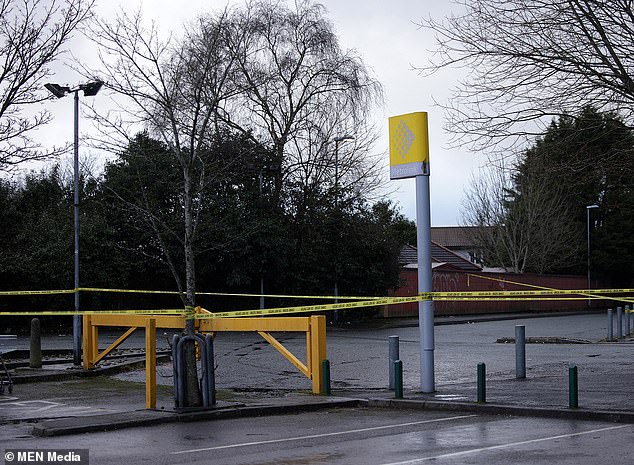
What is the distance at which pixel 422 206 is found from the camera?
1522 centimetres

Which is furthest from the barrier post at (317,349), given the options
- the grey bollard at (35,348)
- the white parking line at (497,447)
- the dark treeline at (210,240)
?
the dark treeline at (210,240)

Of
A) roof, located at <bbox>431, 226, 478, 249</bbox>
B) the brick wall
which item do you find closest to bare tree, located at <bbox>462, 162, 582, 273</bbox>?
the brick wall

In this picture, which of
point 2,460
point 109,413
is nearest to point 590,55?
point 109,413

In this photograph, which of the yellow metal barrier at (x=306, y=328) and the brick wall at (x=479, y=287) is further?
the brick wall at (x=479, y=287)

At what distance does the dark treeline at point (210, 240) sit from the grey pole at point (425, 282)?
16687 millimetres

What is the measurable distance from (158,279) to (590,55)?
89.9ft

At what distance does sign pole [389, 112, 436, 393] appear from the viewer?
15133 millimetres

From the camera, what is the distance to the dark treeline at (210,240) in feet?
113

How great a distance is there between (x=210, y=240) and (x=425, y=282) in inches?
887

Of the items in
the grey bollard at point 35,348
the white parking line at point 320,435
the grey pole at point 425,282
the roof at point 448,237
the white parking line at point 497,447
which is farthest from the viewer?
the roof at point 448,237

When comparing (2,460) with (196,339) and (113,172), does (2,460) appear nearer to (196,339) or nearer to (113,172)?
(196,339)

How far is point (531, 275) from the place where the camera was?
57531 mm

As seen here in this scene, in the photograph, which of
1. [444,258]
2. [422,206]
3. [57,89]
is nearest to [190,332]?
[422,206]

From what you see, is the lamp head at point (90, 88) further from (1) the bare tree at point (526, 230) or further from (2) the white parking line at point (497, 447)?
(1) the bare tree at point (526, 230)
